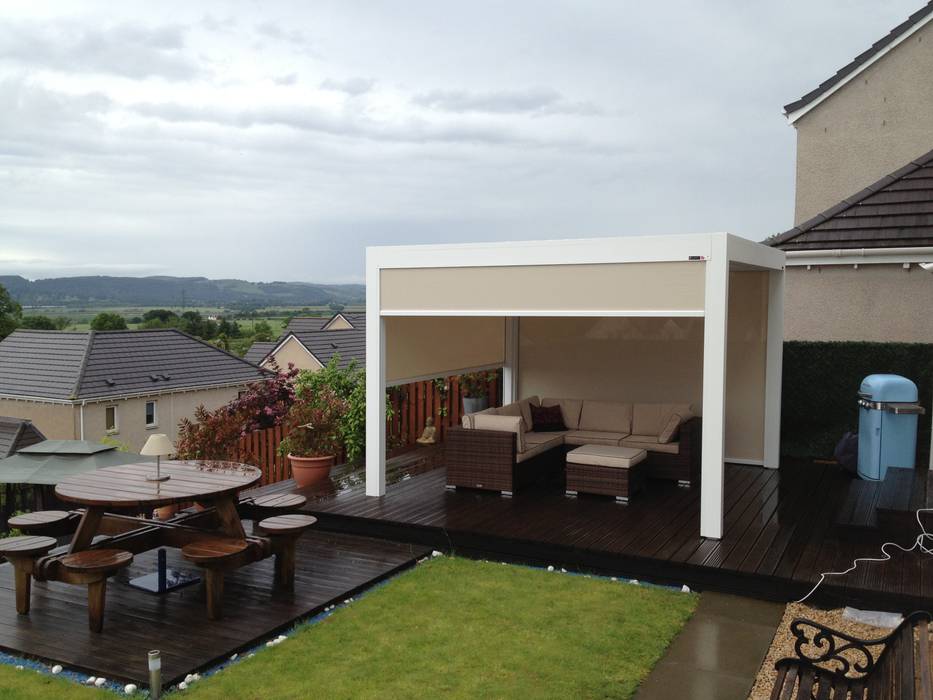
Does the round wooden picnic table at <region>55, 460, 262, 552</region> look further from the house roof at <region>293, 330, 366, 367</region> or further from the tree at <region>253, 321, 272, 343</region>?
the tree at <region>253, 321, 272, 343</region>

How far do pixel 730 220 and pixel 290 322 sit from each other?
24430mm

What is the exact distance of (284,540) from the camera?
Answer: 6430 millimetres

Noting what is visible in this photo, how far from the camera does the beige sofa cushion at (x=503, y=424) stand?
9.03m

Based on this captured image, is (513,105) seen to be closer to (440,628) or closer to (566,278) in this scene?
(566,278)

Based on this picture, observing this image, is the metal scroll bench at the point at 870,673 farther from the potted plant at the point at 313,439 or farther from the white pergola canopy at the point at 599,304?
the potted plant at the point at 313,439

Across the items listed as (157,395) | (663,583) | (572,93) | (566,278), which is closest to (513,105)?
(572,93)

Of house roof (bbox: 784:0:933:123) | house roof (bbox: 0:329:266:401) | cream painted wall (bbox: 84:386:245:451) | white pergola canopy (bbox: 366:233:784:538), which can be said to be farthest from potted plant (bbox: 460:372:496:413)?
house roof (bbox: 0:329:266:401)

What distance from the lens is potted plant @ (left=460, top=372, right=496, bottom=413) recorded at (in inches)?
511

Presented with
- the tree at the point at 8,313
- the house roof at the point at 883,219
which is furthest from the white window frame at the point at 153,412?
the house roof at the point at 883,219

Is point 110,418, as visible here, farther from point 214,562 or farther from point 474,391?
point 214,562

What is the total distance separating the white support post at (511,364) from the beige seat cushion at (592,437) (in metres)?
1.82

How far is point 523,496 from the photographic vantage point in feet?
29.8

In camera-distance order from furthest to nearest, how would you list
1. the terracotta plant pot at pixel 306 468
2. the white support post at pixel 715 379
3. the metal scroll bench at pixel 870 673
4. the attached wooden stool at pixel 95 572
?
the terracotta plant pot at pixel 306 468 → the white support post at pixel 715 379 → the attached wooden stool at pixel 95 572 → the metal scroll bench at pixel 870 673

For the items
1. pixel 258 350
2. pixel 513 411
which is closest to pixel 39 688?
pixel 513 411
